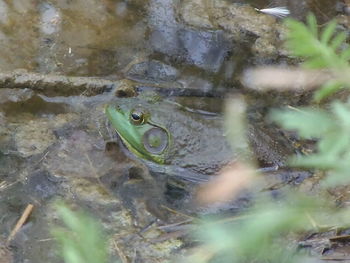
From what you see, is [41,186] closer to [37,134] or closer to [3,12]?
[37,134]

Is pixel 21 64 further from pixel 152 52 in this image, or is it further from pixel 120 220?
pixel 120 220

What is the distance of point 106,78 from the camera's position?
2.82 meters

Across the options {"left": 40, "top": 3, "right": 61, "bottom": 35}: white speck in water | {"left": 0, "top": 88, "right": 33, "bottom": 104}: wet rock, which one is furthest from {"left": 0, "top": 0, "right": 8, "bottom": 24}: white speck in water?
{"left": 0, "top": 88, "right": 33, "bottom": 104}: wet rock

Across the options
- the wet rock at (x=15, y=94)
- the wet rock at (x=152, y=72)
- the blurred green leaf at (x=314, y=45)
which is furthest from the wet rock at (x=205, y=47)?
the blurred green leaf at (x=314, y=45)

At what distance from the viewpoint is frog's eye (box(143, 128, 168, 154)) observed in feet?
8.04

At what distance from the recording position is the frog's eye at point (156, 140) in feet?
8.04

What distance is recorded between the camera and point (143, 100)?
2533mm

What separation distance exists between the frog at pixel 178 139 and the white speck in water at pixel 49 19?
0.76 meters

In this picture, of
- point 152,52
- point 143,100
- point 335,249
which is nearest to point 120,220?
point 143,100

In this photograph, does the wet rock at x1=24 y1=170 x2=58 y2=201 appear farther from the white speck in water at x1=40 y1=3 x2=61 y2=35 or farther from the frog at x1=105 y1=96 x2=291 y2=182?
the white speck in water at x1=40 y1=3 x2=61 y2=35

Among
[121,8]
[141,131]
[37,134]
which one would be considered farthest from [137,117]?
[121,8]

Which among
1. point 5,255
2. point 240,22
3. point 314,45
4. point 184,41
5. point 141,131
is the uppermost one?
point 314,45

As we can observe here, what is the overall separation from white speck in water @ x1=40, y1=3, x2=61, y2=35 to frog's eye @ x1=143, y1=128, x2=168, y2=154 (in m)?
0.93

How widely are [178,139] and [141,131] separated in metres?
0.16
